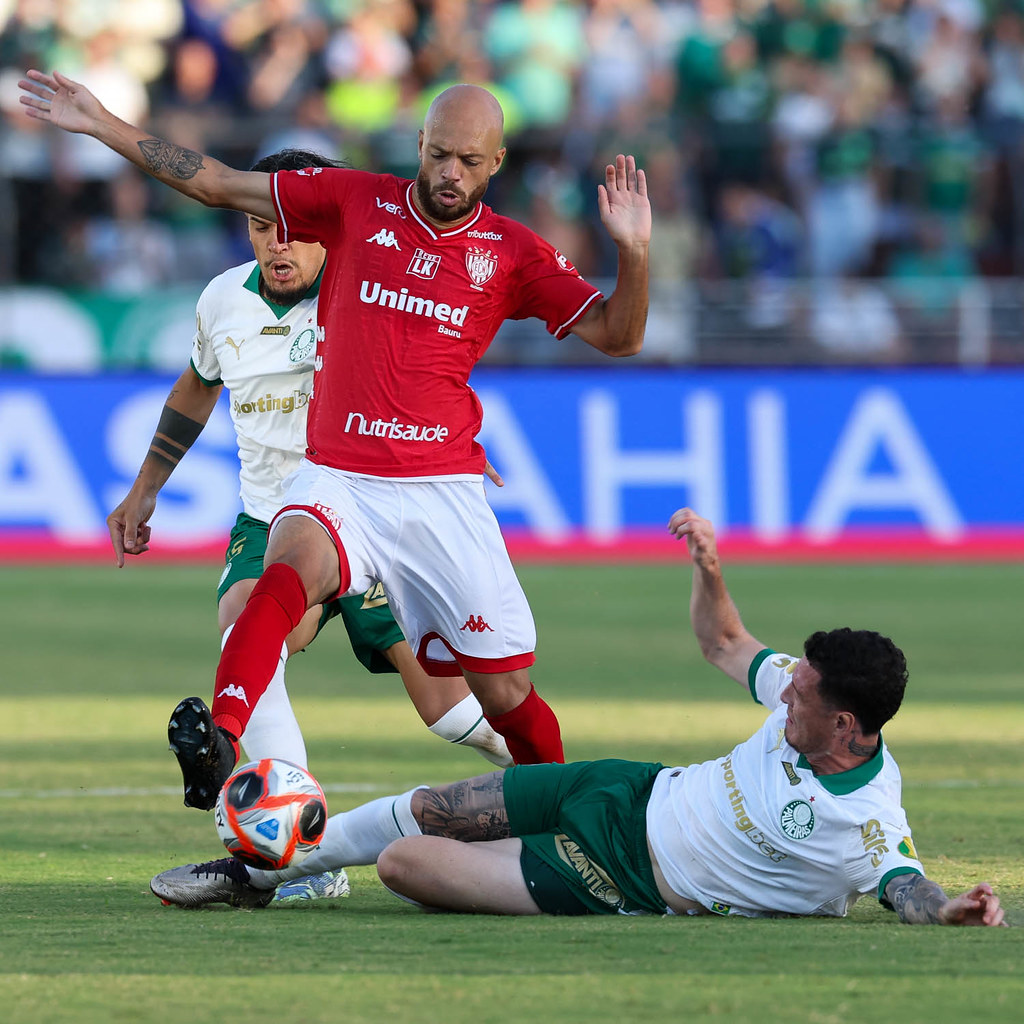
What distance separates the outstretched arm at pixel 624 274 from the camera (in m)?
5.72

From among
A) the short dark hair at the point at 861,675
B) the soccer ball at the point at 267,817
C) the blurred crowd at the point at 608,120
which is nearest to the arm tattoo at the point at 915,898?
the short dark hair at the point at 861,675

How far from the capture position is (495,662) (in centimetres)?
588

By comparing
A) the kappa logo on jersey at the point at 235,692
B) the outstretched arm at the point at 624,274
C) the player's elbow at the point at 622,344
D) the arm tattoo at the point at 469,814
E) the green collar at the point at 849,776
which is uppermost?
the outstretched arm at the point at 624,274

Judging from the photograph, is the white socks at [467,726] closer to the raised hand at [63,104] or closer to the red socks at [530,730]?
the red socks at [530,730]

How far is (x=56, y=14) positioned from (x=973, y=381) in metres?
9.60

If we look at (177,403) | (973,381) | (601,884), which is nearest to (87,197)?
(973,381)

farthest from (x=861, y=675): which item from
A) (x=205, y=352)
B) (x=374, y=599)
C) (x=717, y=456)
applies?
(x=717, y=456)

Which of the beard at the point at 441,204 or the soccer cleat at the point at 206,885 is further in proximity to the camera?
the beard at the point at 441,204

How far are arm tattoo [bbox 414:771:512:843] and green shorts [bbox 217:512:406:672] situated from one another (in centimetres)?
131

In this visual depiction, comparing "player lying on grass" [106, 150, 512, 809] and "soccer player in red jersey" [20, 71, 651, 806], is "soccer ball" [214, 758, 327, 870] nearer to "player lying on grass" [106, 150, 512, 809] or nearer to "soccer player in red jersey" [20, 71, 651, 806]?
"soccer player in red jersey" [20, 71, 651, 806]

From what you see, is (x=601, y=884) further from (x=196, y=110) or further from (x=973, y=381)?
(x=196, y=110)

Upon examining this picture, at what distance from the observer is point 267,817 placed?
15.3 feet

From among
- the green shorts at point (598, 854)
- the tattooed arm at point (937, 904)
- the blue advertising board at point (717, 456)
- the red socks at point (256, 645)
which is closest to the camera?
the tattooed arm at point (937, 904)

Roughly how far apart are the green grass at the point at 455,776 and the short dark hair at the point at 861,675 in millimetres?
559
